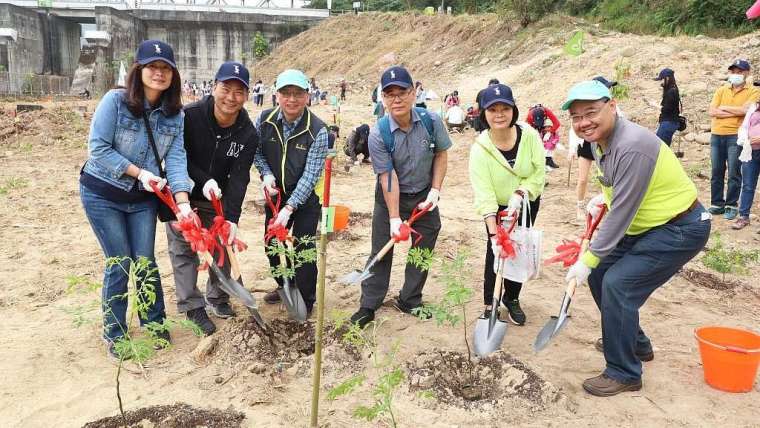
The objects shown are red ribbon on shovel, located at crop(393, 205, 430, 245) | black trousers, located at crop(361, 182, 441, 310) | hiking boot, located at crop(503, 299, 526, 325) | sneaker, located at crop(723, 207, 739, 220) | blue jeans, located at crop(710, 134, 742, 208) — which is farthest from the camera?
sneaker, located at crop(723, 207, 739, 220)

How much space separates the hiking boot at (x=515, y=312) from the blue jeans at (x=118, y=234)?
95.9 inches

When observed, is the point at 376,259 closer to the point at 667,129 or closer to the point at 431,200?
the point at 431,200

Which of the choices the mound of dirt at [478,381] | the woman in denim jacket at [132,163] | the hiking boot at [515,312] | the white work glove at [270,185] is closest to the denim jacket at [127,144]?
the woman in denim jacket at [132,163]

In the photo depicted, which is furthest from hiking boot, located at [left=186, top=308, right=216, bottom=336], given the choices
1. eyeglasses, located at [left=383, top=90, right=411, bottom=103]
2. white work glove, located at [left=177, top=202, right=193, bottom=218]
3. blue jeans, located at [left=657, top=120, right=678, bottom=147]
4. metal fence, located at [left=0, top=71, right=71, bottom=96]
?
metal fence, located at [left=0, top=71, right=71, bottom=96]

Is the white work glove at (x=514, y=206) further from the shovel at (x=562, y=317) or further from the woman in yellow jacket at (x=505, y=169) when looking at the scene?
the shovel at (x=562, y=317)

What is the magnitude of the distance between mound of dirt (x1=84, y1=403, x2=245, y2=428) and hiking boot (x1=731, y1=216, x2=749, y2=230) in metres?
6.02

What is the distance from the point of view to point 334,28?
38.3m

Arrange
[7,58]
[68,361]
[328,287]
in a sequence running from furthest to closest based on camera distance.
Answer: [7,58], [328,287], [68,361]

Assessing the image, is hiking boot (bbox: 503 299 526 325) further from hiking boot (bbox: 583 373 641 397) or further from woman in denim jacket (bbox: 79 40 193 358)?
woman in denim jacket (bbox: 79 40 193 358)

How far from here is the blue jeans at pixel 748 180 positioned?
599 centimetres

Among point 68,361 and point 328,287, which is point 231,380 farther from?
point 328,287

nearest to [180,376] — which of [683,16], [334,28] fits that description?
[683,16]

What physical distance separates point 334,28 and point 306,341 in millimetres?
37553

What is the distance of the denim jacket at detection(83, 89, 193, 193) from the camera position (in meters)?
3.03
